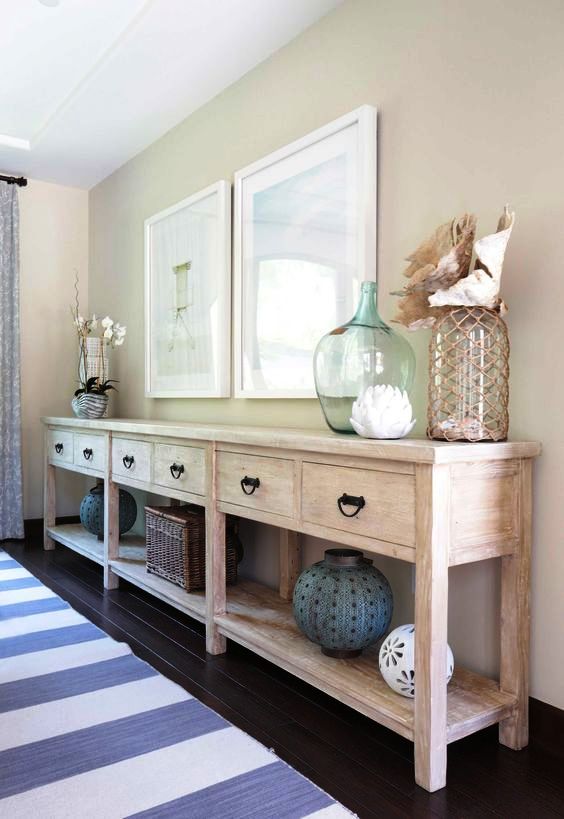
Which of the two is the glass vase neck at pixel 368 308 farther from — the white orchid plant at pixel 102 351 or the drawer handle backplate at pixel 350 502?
the white orchid plant at pixel 102 351

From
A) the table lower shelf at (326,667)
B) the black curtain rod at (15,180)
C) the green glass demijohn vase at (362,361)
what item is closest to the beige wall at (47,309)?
the black curtain rod at (15,180)

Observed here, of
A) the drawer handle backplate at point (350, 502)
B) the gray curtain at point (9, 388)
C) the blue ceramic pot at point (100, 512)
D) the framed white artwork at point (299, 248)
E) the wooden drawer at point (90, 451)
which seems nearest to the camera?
the drawer handle backplate at point (350, 502)

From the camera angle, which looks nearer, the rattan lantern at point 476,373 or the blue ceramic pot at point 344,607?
the rattan lantern at point 476,373

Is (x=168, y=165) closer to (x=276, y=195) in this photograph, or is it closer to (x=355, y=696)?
(x=276, y=195)

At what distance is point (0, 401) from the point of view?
399 centimetres

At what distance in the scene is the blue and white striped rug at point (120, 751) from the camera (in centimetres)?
133

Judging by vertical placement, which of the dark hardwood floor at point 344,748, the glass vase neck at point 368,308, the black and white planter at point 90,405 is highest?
the glass vase neck at point 368,308

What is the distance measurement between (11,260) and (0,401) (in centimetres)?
88

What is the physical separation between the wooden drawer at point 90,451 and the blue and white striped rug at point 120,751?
3.56ft

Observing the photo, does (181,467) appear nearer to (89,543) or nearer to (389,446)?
(389,446)

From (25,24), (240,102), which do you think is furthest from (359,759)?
(25,24)

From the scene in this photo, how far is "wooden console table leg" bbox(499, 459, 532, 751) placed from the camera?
159cm

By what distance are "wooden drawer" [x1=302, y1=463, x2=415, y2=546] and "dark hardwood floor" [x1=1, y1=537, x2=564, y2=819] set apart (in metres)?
0.52

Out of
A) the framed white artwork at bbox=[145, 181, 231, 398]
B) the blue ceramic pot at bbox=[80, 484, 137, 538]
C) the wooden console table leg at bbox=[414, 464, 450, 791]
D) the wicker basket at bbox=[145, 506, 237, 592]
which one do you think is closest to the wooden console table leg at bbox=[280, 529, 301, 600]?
the wicker basket at bbox=[145, 506, 237, 592]
